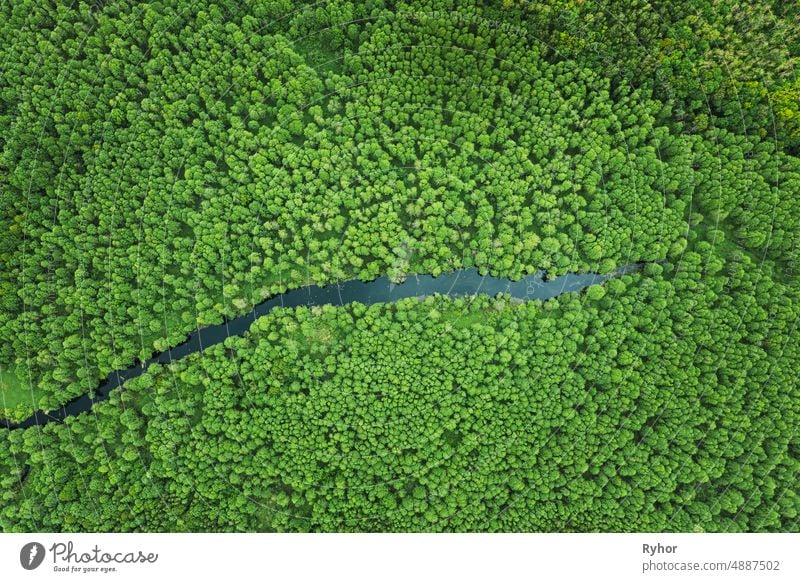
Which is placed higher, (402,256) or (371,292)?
(402,256)

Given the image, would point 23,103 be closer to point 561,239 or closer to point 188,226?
point 188,226
